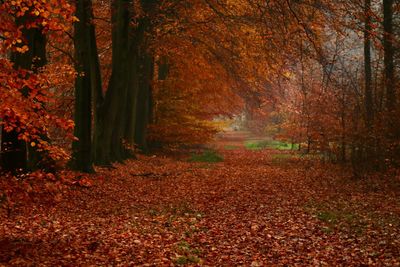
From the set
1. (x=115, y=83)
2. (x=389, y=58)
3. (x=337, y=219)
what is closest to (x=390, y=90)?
(x=389, y=58)

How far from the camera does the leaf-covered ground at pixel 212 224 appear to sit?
7652mm

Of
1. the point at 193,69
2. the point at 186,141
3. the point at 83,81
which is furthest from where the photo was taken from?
the point at 186,141

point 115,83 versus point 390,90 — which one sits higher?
point 115,83

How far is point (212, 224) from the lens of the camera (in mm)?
10312

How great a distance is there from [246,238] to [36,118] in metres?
4.55

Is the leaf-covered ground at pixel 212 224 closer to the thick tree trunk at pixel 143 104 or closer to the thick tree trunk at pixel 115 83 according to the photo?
the thick tree trunk at pixel 115 83

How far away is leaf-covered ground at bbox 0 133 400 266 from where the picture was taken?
7.65 meters

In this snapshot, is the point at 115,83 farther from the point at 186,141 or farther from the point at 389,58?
the point at 389,58

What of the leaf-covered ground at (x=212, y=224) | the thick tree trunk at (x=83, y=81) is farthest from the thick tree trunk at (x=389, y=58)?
the thick tree trunk at (x=83, y=81)

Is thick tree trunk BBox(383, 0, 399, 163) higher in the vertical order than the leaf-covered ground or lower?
higher

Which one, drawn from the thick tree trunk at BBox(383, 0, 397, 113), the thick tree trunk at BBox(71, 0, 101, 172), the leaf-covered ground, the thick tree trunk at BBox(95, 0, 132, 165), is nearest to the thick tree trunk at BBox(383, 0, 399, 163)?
the thick tree trunk at BBox(383, 0, 397, 113)

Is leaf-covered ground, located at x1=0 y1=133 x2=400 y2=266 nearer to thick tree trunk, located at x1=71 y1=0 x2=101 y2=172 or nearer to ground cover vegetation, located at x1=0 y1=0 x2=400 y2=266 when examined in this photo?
ground cover vegetation, located at x1=0 y1=0 x2=400 y2=266

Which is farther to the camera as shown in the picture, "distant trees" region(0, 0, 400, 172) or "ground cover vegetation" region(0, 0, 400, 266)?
"distant trees" region(0, 0, 400, 172)

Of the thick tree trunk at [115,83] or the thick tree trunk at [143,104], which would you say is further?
the thick tree trunk at [143,104]
